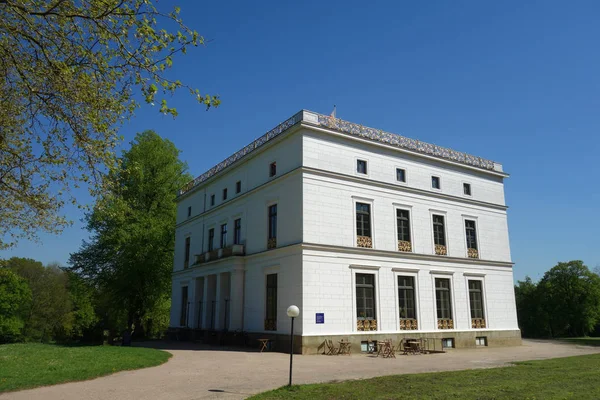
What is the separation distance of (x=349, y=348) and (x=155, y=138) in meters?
27.8

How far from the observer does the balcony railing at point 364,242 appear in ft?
84.2

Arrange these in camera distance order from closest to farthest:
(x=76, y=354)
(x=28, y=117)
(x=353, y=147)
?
(x=28, y=117) → (x=76, y=354) → (x=353, y=147)

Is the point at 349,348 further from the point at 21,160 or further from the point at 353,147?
the point at 21,160

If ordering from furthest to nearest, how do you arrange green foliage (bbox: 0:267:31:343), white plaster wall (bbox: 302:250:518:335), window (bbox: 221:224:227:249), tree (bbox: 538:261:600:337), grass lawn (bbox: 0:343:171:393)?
1. green foliage (bbox: 0:267:31:343)
2. tree (bbox: 538:261:600:337)
3. window (bbox: 221:224:227:249)
4. white plaster wall (bbox: 302:250:518:335)
5. grass lawn (bbox: 0:343:171:393)

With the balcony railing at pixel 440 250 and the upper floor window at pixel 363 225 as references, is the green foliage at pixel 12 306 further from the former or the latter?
the balcony railing at pixel 440 250

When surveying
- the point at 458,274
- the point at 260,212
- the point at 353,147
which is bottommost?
the point at 458,274

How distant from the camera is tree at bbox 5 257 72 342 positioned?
2251 inches

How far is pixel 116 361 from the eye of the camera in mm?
16344

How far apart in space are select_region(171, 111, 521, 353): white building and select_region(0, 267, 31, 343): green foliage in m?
30.0

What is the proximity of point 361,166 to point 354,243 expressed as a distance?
488cm

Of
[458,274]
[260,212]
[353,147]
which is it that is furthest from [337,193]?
[458,274]

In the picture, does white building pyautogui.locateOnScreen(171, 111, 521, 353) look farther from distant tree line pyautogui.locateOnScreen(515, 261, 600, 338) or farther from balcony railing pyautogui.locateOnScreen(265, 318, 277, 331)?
distant tree line pyautogui.locateOnScreen(515, 261, 600, 338)

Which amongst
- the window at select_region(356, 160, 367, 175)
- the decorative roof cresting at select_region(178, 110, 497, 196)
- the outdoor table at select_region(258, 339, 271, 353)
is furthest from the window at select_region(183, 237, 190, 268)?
the window at select_region(356, 160, 367, 175)

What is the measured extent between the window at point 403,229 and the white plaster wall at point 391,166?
1.97 m
